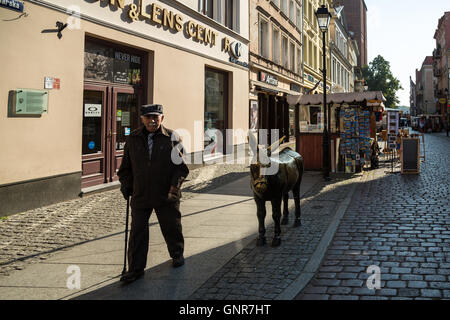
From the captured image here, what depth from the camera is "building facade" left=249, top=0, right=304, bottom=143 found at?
20.4m

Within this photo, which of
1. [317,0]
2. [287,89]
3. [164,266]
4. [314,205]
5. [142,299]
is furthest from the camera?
[317,0]

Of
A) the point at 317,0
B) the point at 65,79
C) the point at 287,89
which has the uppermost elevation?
the point at 317,0

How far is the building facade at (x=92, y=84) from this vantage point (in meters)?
7.79

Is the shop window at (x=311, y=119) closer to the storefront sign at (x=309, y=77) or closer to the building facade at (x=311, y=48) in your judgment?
the building facade at (x=311, y=48)

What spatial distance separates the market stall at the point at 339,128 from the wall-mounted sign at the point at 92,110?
673 cm

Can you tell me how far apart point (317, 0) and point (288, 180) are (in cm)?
3467

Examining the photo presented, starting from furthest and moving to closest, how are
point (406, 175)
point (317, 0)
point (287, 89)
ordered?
1. point (317, 0)
2. point (287, 89)
3. point (406, 175)

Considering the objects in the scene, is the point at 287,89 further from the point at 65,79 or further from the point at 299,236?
the point at 299,236

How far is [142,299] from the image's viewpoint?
12.8ft

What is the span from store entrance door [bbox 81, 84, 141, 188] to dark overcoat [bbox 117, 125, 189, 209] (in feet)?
18.4

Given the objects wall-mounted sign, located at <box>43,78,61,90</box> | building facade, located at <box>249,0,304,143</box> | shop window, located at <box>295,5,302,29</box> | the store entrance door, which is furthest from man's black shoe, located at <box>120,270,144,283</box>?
shop window, located at <box>295,5,302,29</box>

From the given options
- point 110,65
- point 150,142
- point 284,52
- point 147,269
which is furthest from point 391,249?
point 284,52
